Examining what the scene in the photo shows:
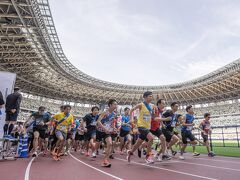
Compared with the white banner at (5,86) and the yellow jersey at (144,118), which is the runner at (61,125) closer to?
the white banner at (5,86)

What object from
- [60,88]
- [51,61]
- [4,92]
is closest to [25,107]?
[60,88]

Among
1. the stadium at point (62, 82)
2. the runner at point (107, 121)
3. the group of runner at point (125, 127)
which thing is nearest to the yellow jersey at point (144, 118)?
the group of runner at point (125, 127)

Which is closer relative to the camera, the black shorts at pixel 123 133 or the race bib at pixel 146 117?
the race bib at pixel 146 117

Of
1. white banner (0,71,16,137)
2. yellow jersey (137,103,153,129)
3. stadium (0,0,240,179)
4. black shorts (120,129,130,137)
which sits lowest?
black shorts (120,129,130,137)

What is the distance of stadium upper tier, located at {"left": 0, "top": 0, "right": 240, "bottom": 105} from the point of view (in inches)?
784

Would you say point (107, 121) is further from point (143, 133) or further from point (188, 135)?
point (188, 135)

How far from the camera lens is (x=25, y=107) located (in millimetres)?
46594

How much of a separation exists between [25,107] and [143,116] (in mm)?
46395

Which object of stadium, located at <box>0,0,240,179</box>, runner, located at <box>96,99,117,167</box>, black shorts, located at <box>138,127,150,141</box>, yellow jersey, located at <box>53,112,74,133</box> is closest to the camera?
black shorts, located at <box>138,127,150,141</box>

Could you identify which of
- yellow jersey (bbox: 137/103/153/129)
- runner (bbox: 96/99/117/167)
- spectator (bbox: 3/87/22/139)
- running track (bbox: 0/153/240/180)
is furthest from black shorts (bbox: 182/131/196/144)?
spectator (bbox: 3/87/22/139)

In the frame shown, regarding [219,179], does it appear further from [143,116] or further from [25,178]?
[25,178]

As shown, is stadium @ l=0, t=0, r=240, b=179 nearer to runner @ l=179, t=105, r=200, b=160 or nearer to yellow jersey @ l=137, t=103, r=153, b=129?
runner @ l=179, t=105, r=200, b=160

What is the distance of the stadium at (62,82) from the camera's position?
19109 millimetres

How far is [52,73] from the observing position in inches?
1432
